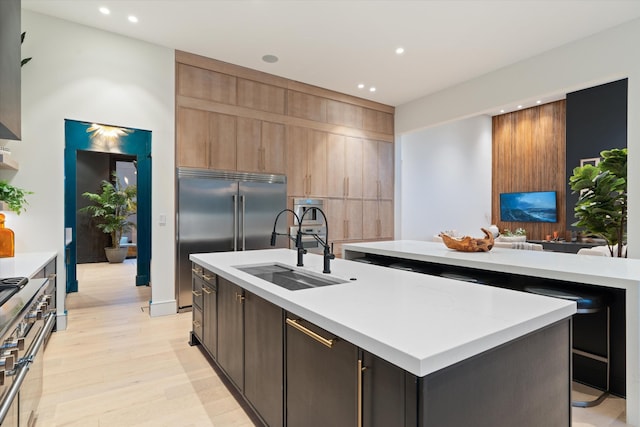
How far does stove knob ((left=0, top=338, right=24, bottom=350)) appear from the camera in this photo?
3.88ft

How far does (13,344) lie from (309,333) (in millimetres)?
1091

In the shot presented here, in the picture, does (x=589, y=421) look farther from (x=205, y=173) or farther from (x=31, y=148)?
(x=31, y=148)

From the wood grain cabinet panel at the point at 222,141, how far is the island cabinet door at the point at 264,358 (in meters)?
2.93

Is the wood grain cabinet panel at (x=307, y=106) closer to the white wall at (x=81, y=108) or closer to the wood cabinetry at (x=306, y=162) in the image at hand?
the wood cabinetry at (x=306, y=162)

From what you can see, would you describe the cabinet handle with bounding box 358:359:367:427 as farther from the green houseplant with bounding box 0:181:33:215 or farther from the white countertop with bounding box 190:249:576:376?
the green houseplant with bounding box 0:181:33:215

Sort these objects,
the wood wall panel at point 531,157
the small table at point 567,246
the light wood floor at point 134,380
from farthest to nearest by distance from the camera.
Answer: the wood wall panel at point 531,157 < the small table at point 567,246 < the light wood floor at point 134,380

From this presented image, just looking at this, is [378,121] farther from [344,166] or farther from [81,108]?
[81,108]

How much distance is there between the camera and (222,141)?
14.5ft

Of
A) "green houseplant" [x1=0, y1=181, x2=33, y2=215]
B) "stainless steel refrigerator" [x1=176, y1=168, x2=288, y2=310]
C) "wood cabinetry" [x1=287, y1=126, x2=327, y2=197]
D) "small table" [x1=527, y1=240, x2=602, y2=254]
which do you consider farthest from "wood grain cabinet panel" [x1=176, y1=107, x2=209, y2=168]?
"small table" [x1=527, y1=240, x2=602, y2=254]

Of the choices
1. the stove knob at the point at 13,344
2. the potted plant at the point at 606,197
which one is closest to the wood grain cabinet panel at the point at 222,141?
the stove knob at the point at 13,344

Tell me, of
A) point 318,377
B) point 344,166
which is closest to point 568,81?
point 344,166

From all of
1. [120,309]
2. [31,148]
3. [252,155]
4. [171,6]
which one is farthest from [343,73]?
[120,309]

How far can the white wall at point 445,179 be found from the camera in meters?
7.02

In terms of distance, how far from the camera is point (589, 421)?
195cm
